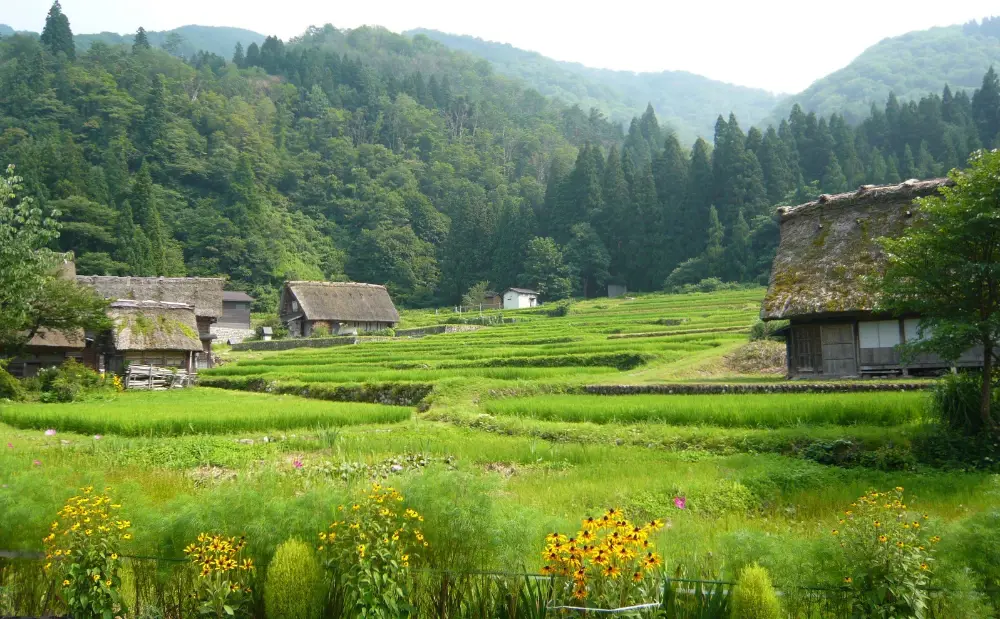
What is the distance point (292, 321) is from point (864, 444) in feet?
169

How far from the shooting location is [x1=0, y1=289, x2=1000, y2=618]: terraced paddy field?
18.6ft

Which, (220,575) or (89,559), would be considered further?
(89,559)

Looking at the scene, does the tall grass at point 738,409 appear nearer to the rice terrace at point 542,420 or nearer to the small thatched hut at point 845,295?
the rice terrace at point 542,420

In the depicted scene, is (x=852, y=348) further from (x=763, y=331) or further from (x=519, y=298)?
(x=519, y=298)

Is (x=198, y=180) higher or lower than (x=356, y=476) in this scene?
higher

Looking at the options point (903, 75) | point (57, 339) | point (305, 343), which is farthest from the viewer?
point (903, 75)

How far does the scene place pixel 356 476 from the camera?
10.5m

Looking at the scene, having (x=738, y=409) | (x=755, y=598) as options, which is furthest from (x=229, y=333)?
(x=755, y=598)

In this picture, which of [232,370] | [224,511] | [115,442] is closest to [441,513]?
[224,511]

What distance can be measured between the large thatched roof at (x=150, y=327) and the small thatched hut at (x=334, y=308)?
22.0 meters

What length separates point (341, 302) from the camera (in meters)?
57.8

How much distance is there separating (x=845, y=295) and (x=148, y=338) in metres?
27.1

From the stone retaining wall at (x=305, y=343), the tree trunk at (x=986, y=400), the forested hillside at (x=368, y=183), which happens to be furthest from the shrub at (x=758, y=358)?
the forested hillside at (x=368, y=183)

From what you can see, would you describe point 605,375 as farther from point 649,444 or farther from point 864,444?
point 864,444
